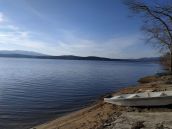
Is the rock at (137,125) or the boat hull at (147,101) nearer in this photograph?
the rock at (137,125)

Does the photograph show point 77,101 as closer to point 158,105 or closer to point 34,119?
point 34,119

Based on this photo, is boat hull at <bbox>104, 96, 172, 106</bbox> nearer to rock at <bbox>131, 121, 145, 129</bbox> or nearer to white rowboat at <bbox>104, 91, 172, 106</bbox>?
white rowboat at <bbox>104, 91, 172, 106</bbox>

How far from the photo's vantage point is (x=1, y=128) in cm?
1798

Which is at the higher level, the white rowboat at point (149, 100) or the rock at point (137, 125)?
the white rowboat at point (149, 100)

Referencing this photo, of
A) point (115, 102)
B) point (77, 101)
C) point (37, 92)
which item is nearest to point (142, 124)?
point (115, 102)

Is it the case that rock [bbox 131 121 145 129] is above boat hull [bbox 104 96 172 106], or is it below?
below

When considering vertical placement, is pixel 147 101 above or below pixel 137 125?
above

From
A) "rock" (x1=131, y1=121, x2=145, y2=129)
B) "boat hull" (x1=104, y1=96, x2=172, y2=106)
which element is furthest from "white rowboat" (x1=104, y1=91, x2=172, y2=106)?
"rock" (x1=131, y1=121, x2=145, y2=129)

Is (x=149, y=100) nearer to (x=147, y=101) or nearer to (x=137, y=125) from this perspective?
(x=147, y=101)

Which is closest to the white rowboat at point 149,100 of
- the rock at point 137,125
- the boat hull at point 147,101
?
the boat hull at point 147,101

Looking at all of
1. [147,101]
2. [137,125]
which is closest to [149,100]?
[147,101]

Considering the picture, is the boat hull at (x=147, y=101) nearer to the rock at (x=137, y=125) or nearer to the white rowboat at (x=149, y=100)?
the white rowboat at (x=149, y=100)

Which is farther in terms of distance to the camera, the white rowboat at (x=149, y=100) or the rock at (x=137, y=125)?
the white rowboat at (x=149, y=100)

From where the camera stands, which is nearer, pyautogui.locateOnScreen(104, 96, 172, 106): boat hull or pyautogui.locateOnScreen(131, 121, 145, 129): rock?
pyautogui.locateOnScreen(131, 121, 145, 129): rock
